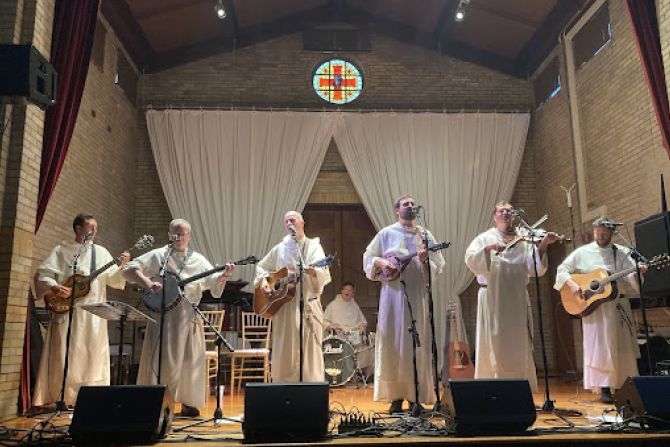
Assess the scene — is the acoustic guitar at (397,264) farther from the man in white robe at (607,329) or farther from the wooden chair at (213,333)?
the wooden chair at (213,333)

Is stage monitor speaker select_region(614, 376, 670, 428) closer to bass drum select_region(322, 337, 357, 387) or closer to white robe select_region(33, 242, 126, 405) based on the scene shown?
white robe select_region(33, 242, 126, 405)

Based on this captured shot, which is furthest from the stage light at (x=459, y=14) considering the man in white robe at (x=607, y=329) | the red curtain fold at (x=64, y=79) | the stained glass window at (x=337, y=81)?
the red curtain fold at (x=64, y=79)

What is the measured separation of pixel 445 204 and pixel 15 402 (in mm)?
7678

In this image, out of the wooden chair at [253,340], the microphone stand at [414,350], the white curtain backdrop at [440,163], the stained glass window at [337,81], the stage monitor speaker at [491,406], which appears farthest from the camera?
the stained glass window at [337,81]

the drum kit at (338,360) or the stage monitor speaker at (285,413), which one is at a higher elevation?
the drum kit at (338,360)

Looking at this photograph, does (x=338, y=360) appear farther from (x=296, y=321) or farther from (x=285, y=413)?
(x=285, y=413)

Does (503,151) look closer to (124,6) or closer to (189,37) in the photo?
(189,37)

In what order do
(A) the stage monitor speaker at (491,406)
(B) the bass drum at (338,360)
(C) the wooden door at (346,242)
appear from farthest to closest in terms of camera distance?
(C) the wooden door at (346,242) → (B) the bass drum at (338,360) → (A) the stage monitor speaker at (491,406)

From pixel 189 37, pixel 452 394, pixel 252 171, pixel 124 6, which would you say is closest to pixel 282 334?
pixel 452 394

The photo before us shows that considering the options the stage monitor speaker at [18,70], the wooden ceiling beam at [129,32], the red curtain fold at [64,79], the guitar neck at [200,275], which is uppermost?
the wooden ceiling beam at [129,32]

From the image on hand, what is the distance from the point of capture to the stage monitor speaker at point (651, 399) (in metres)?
3.74

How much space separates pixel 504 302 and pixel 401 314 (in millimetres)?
925

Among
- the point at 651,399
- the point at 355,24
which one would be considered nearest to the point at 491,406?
the point at 651,399

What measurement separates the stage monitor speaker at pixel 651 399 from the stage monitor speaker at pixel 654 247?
8.36ft
